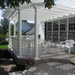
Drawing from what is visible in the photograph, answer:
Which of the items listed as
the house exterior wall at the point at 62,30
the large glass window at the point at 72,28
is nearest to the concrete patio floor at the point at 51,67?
the large glass window at the point at 72,28

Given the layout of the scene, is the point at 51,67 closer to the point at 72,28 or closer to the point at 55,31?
the point at 72,28

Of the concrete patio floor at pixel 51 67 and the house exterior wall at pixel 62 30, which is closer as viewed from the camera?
the concrete patio floor at pixel 51 67

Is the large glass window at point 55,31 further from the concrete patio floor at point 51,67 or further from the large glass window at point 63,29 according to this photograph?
the concrete patio floor at point 51,67

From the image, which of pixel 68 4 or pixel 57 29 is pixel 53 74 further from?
pixel 57 29

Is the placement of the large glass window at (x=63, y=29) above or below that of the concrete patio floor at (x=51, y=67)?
above

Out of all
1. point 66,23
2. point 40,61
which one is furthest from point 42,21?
point 40,61

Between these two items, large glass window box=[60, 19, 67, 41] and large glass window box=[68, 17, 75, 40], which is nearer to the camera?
large glass window box=[68, 17, 75, 40]

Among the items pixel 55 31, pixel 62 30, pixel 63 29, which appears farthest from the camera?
pixel 55 31

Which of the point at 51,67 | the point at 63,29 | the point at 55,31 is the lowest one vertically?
the point at 51,67

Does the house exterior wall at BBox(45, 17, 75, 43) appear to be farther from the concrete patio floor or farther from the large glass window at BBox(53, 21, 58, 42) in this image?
the concrete patio floor

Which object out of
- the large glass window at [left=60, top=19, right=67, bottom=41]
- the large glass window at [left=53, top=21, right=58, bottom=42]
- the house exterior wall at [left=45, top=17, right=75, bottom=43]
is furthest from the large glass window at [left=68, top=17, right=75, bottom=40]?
the large glass window at [left=53, top=21, right=58, bottom=42]

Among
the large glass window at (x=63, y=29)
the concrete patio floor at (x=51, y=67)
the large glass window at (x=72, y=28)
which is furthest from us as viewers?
the large glass window at (x=63, y=29)

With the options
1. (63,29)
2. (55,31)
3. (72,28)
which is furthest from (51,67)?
(55,31)

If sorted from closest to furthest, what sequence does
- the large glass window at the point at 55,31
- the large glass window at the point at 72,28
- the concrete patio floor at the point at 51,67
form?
1. the concrete patio floor at the point at 51,67
2. the large glass window at the point at 72,28
3. the large glass window at the point at 55,31
